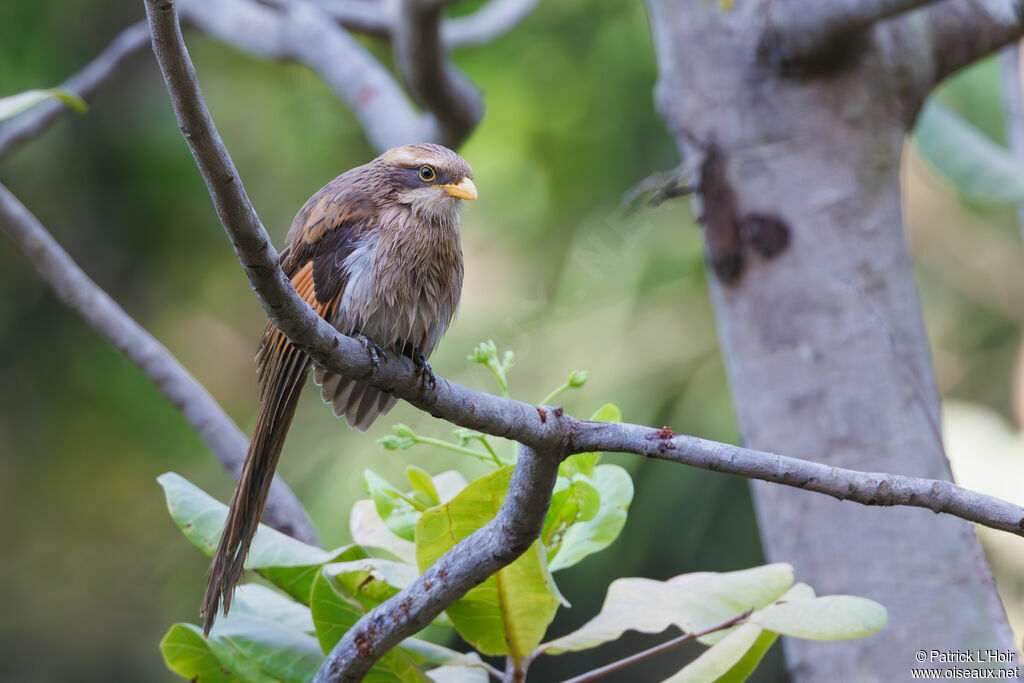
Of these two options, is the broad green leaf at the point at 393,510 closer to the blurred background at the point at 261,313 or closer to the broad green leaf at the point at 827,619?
the broad green leaf at the point at 827,619

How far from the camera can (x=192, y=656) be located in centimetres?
150

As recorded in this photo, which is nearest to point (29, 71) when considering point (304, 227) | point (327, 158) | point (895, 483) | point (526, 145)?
point (327, 158)

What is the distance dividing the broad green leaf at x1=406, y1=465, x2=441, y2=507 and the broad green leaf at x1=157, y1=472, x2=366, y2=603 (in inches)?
6.3

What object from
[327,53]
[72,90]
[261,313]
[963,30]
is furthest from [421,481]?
[261,313]

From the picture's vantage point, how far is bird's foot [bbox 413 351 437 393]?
4.61ft

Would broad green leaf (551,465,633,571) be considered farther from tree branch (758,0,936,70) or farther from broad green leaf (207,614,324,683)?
tree branch (758,0,936,70)

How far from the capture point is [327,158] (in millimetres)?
6102

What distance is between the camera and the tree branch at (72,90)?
3018 millimetres

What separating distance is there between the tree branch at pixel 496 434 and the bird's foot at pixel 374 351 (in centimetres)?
3

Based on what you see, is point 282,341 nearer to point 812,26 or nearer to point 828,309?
point 828,309

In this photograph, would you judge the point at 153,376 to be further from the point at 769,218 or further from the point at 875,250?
the point at 875,250

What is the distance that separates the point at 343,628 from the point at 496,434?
0.42m

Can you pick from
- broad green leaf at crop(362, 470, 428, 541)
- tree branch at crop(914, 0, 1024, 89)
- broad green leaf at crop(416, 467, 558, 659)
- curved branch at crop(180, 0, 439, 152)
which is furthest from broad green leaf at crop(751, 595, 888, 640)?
curved branch at crop(180, 0, 439, 152)

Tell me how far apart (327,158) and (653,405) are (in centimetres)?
261
